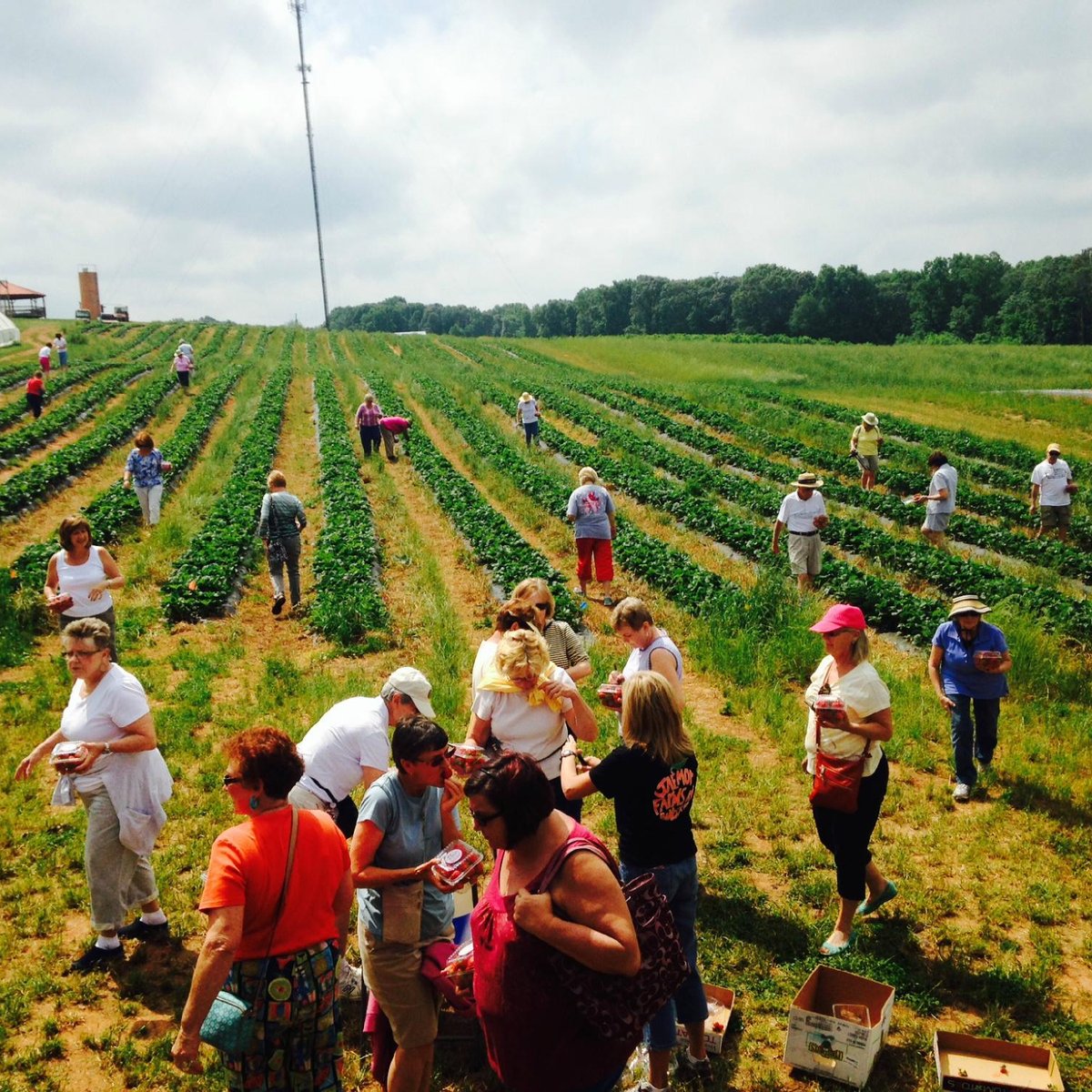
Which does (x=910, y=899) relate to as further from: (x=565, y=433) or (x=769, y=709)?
(x=565, y=433)

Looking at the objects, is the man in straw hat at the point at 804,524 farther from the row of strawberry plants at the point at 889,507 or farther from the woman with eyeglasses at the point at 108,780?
the woman with eyeglasses at the point at 108,780

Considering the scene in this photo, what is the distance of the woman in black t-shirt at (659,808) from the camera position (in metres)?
4.10

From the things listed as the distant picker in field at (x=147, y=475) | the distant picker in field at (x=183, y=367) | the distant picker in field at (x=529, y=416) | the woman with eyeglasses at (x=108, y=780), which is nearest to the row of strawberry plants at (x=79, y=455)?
the distant picker in field at (x=183, y=367)

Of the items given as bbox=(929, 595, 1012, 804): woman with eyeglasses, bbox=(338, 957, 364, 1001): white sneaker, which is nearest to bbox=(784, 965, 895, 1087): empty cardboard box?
bbox=(338, 957, 364, 1001): white sneaker

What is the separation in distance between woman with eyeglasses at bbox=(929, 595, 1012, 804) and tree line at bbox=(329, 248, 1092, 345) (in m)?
73.3

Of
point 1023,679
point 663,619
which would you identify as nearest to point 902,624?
point 1023,679

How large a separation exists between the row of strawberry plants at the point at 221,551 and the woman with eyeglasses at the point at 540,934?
9.72 metres

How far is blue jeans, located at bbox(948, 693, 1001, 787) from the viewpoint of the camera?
7180 millimetres

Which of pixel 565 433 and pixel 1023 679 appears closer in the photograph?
pixel 1023 679

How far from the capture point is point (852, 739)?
17.1 ft

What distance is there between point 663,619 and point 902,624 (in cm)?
302

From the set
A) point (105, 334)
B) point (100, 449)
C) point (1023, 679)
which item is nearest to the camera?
point (1023, 679)

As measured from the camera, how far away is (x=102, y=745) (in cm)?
503

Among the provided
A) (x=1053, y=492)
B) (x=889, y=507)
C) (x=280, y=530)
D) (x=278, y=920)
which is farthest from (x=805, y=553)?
(x=278, y=920)
